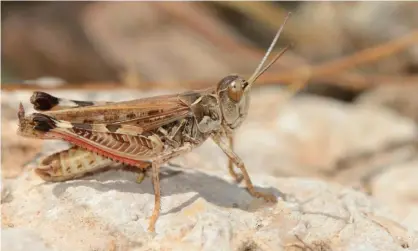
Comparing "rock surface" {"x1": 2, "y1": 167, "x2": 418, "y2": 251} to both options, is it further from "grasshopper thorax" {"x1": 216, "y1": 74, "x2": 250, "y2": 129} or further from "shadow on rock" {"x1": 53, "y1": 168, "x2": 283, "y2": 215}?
"grasshopper thorax" {"x1": 216, "y1": 74, "x2": 250, "y2": 129}

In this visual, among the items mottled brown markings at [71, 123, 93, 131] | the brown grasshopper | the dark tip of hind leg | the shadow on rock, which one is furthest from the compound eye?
the dark tip of hind leg

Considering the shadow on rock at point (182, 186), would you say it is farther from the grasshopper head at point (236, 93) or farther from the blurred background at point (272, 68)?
the blurred background at point (272, 68)

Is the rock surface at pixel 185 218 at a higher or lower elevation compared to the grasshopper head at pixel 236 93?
lower

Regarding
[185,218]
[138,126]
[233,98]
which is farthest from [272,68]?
[185,218]

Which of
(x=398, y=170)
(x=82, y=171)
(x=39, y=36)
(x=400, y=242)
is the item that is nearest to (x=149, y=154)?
(x=82, y=171)

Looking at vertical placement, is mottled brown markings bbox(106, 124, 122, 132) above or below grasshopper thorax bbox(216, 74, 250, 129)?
below

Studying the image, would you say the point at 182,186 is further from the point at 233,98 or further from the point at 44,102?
the point at 44,102

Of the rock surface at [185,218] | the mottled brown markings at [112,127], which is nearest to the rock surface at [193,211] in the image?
the rock surface at [185,218]
